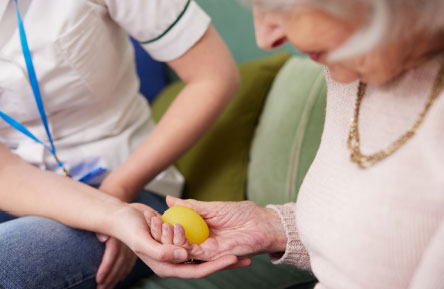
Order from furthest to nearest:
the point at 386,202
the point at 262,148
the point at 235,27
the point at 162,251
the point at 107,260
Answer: the point at 235,27 < the point at 262,148 < the point at 107,260 < the point at 162,251 < the point at 386,202

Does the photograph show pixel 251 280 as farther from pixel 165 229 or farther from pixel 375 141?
pixel 375 141

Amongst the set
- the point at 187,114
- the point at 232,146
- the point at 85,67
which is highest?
the point at 85,67

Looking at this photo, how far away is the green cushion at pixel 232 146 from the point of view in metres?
1.31

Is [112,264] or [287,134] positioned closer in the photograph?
[112,264]

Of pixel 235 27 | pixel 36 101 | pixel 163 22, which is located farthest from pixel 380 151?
pixel 235 27

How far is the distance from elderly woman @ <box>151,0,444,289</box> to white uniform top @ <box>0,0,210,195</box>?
47 centimetres

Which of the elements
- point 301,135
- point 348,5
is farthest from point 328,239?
point 301,135

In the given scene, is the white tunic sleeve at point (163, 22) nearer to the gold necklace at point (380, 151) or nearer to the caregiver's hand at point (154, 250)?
the caregiver's hand at point (154, 250)

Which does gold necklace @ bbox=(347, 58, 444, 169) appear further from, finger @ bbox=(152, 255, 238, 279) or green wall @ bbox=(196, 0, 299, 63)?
green wall @ bbox=(196, 0, 299, 63)

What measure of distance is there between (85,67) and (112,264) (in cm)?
42

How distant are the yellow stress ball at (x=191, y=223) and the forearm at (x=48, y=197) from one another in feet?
0.49

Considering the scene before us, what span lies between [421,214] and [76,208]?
67 cm

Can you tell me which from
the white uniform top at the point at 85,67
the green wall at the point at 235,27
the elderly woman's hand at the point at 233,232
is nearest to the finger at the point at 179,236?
the elderly woman's hand at the point at 233,232

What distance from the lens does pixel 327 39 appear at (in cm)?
54
